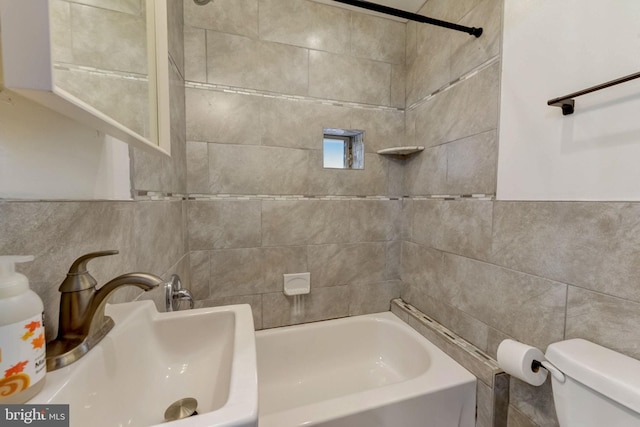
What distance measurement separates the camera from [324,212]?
1.77 metres

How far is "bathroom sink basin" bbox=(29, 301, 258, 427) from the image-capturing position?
427 millimetres

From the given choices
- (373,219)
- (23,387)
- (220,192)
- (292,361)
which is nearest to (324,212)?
(373,219)

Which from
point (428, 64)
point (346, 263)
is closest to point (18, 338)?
point (346, 263)

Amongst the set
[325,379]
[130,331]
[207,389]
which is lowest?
[325,379]

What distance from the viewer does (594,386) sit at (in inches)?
28.5

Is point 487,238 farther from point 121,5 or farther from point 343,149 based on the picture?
point 121,5

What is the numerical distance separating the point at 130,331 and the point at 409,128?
1905mm

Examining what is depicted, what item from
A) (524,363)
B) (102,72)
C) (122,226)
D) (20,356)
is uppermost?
(102,72)

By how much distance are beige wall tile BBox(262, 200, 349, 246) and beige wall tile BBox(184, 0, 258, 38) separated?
106 centimetres

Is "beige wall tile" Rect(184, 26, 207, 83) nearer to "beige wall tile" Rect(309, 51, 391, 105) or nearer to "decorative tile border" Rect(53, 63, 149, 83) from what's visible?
"beige wall tile" Rect(309, 51, 391, 105)

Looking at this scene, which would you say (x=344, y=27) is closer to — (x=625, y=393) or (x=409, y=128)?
(x=409, y=128)

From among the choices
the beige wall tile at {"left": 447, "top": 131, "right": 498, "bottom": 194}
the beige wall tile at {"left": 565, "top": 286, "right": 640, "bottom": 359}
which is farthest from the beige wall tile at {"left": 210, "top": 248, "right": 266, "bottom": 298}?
the beige wall tile at {"left": 565, "top": 286, "right": 640, "bottom": 359}

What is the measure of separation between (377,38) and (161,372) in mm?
2185

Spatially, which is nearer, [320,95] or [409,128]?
[320,95]
